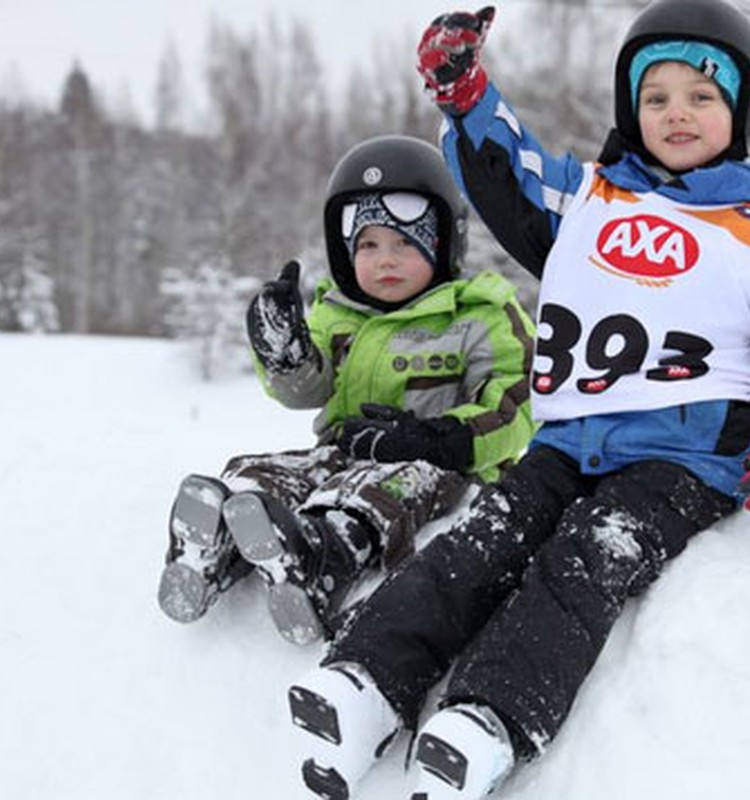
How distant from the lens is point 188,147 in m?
36.4

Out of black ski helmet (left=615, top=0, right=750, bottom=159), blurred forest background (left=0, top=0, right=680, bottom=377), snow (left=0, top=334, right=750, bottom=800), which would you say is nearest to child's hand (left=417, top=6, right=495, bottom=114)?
black ski helmet (left=615, top=0, right=750, bottom=159)

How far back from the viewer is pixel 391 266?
10.2 feet

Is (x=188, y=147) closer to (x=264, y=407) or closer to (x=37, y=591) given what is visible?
(x=264, y=407)

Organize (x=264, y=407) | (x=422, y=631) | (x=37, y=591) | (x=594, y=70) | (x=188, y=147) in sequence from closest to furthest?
(x=422, y=631)
(x=37, y=591)
(x=264, y=407)
(x=594, y=70)
(x=188, y=147)

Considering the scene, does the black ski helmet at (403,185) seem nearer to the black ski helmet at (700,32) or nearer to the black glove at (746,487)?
the black ski helmet at (700,32)

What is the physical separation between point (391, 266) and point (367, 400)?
1.45ft

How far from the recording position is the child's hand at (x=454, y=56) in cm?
234

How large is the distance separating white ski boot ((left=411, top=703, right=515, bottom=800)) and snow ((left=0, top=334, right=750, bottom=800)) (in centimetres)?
16

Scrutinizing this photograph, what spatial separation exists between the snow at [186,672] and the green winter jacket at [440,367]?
2.23 feet

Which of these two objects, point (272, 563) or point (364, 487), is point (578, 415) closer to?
point (364, 487)

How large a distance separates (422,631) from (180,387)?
16.3m

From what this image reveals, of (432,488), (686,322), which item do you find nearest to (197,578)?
(432,488)

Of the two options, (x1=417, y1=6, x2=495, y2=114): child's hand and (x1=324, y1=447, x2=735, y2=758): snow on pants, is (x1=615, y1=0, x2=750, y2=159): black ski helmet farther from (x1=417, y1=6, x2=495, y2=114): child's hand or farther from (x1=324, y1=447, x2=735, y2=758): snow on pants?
(x1=324, y1=447, x2=735, y2=758): snow on pants

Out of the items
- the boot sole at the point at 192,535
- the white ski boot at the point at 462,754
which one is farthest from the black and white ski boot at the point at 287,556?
the white ski boot at the point at 462,754
